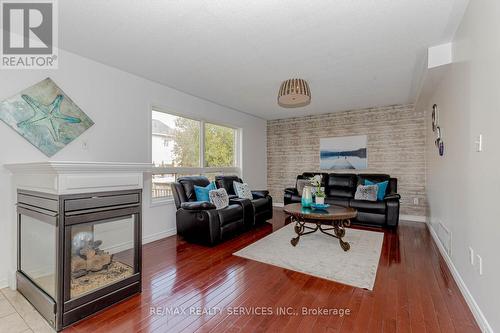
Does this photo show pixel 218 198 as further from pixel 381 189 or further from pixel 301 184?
pixel 381 189

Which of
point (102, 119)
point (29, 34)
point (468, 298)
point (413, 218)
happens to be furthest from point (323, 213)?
point (29, 34)

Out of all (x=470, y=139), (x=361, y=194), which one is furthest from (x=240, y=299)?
(x=361, y=194)

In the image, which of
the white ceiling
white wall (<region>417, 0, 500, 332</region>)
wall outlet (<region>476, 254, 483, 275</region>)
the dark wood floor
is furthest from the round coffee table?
the white ceiling

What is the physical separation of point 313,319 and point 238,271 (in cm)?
100

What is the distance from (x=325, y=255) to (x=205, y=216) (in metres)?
1.67

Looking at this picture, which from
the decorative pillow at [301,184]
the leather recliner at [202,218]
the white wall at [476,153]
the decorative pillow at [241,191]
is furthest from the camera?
the decorative pillow at [301,184]

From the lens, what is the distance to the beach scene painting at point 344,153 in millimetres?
5633

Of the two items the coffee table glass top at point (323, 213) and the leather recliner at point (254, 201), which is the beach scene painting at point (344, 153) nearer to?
the leather recliner at point (254, 201)

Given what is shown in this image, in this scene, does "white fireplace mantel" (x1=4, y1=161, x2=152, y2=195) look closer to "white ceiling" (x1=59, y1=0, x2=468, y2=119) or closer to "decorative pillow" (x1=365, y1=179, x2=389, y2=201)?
"white ceiling" (x1=59, y1=0, x2=468, y2=119)

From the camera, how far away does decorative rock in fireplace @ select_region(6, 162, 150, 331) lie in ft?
5.66

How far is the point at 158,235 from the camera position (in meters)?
3.81

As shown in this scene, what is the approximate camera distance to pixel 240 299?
2068 mm

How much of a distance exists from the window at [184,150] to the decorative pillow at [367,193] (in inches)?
110

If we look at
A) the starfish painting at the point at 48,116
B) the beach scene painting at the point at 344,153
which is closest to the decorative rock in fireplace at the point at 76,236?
the starfish painting at the point at 48,116
